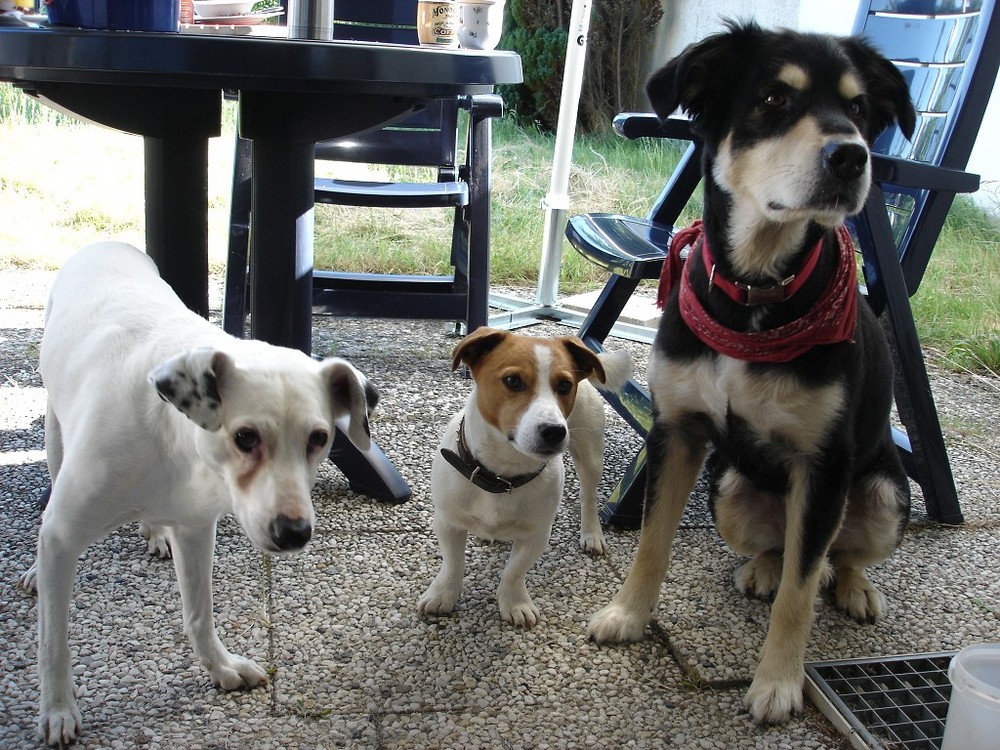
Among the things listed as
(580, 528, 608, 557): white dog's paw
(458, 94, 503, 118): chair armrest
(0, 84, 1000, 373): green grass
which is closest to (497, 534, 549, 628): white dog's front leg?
(580, 528, 608, 557): white dog's paw

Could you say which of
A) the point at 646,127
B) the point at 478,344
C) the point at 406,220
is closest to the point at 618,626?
the point at 478,344

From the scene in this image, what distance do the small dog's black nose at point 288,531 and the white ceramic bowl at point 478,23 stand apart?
5.67ft

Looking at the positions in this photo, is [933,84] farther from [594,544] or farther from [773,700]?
[773,700]

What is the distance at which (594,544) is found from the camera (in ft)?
9.05

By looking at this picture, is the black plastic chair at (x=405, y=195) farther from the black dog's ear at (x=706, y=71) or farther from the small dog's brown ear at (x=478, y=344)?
the black dog's ear at (x=706, y=71)

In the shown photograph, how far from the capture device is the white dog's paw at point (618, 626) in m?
2.34

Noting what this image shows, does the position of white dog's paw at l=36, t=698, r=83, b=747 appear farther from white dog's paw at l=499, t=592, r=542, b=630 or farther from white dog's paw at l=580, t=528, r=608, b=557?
white dog's paw at l=580, t=528, r=608, b=557

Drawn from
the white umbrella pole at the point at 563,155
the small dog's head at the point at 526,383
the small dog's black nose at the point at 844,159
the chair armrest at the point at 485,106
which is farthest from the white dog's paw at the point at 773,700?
the white umbrella pole at the point at 563,155

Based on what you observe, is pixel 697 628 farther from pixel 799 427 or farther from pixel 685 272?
pixel 685 272

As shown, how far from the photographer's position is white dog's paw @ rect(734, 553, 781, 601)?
8.46ft

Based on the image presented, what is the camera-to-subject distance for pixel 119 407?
1.76m

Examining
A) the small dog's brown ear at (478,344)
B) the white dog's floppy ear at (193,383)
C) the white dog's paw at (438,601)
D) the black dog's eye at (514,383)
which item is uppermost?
the white dog's floppy ear at (193,383)

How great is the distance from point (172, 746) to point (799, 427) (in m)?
1.42

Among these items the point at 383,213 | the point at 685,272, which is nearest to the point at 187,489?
the point at 685,272
